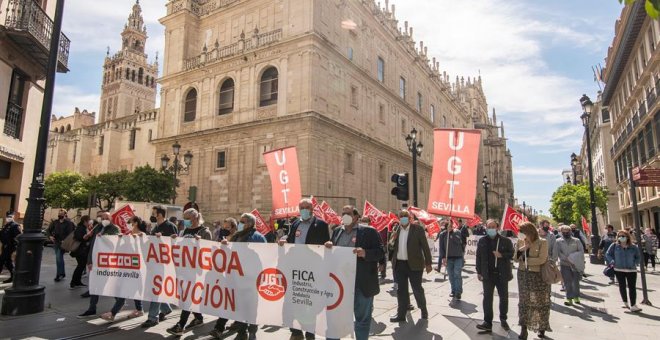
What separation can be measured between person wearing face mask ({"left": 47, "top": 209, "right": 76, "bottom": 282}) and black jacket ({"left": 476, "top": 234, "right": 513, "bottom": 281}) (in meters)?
10.7

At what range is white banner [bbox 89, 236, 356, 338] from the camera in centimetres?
521

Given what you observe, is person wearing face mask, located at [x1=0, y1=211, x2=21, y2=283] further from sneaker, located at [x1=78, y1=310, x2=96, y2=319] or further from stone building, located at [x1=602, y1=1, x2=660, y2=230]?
stone building, located at [x1=602, y1=1, x2=660, y2=230]

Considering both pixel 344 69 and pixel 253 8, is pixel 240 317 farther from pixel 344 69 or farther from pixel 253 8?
pixel 253 8

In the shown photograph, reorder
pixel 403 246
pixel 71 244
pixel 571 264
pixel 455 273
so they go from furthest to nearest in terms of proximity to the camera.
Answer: pixel 71 244, pixel 455 273, pixel 571 264, pixel 403 246

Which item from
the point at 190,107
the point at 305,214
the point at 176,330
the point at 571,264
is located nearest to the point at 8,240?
the point at 176,330

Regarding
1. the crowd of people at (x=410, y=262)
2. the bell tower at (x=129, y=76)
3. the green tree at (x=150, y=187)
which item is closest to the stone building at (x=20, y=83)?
the crowd of people at (x=410, y=262)

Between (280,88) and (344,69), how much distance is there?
5.48m

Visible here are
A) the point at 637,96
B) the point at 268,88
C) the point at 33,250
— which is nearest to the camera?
the point at 33,250

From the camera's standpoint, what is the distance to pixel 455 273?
9.49m

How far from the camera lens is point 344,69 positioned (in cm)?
3002

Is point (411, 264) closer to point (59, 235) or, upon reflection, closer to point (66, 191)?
point (59, 235)

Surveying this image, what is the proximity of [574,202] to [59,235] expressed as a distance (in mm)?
40231

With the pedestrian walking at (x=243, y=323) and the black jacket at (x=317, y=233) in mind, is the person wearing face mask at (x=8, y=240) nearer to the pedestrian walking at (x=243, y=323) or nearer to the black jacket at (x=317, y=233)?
the pedestrian walking at (x=243, y=323)

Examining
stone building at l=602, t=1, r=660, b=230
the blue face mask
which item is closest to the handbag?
the blue face mask
